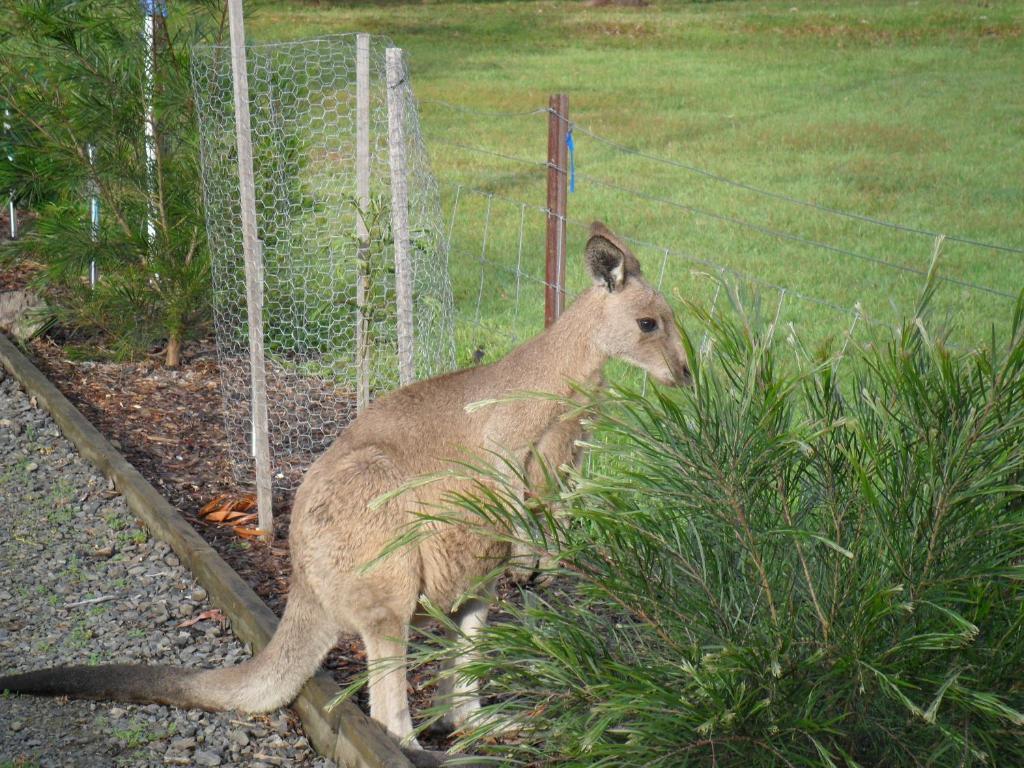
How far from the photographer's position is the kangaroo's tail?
4.02 m

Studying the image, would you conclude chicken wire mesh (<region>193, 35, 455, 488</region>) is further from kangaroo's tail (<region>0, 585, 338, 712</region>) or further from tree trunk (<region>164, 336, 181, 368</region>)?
kangaroo's tail (<region>0, 585, 338, 712</region>)

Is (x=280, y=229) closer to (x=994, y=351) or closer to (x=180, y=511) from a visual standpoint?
(x=180, y=511)

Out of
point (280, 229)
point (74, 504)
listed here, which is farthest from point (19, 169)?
point (74, 504)

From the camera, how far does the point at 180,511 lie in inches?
233

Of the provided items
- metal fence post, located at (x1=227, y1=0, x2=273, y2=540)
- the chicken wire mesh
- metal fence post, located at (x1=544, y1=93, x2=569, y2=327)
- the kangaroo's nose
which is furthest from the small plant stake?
the kangaroo's nose

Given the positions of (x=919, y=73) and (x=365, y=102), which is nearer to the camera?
(x=365, y=102)

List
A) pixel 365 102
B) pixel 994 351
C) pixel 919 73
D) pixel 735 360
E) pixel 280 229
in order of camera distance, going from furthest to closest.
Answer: pixel 919 73
pixel 280 229
pixel 365 102
pixel 735 360
pixel 994 351

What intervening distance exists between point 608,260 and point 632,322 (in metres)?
0.22

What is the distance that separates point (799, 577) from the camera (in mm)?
3014

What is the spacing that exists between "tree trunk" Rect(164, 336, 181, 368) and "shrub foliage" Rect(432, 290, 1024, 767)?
17.8 ft

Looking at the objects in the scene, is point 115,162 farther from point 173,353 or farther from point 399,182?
point 399,182

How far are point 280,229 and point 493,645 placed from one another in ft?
15.6

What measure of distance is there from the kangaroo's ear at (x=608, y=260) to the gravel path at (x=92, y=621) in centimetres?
183

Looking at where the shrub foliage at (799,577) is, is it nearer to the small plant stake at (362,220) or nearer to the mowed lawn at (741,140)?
the mowed lawn at (741,140)
